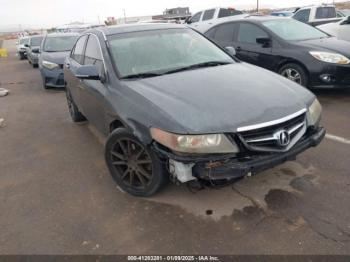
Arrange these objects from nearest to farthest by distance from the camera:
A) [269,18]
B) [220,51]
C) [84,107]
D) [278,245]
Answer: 1. [278,245]
2. [220,51]
3. [84,107]
4. [269,18]

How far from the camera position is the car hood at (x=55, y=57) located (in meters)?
9.75

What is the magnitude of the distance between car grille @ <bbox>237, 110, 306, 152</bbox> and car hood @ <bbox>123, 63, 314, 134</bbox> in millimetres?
76

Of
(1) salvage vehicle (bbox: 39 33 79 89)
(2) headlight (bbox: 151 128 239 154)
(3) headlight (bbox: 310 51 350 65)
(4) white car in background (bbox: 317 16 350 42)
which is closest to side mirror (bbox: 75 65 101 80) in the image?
(2) headlight (bbox: 151 128 239 154)

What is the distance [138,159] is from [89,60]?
1.92 metres

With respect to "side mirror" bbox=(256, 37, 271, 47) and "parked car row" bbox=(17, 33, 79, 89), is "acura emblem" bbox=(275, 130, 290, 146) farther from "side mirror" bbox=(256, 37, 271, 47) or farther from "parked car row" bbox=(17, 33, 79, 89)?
"parked car row" bbox=(17, 33, 79, 89)

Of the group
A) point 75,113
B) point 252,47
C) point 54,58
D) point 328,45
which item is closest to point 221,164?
point 75,113

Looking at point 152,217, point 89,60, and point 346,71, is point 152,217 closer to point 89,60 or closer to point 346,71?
point 89,60

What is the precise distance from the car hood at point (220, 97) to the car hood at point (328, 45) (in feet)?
10.5

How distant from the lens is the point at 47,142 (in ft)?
18.6

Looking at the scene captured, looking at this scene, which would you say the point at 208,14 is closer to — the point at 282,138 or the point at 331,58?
the point at 331,58

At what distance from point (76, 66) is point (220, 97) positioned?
293 cm

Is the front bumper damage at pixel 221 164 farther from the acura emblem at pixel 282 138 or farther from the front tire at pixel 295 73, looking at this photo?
the front tire at pixel 295 73

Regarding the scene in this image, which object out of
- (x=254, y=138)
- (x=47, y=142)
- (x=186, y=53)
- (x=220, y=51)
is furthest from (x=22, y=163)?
(x=254, y=138)

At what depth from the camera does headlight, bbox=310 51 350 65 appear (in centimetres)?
638
